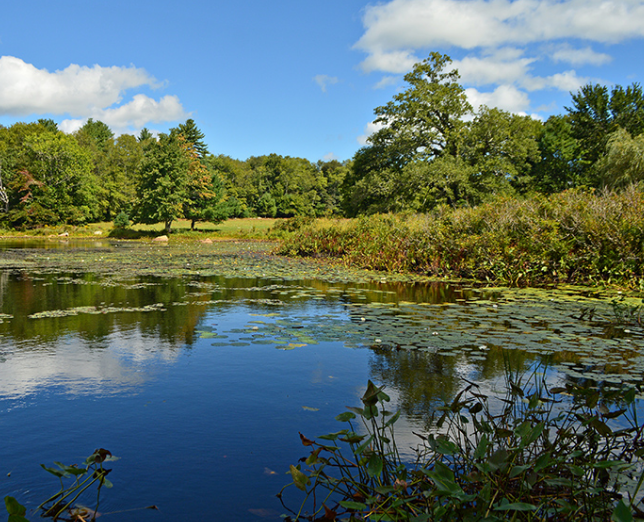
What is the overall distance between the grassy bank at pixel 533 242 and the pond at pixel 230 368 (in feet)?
4.79

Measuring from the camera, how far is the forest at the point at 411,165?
29625 millimetres

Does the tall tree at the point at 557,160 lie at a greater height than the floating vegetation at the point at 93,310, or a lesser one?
greater

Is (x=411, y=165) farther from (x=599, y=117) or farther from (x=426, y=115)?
(x=599, y=117)

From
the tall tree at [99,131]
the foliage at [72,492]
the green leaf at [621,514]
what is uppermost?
the tall tree at [99,131]

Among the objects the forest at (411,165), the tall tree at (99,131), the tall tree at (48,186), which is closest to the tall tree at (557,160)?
the forest at (411,165)

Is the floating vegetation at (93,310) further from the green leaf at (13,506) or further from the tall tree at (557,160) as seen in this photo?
the tall tree at (557,160)

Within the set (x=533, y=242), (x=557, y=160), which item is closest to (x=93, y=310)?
(x=533, y=242)

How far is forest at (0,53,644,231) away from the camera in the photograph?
97.2 feet

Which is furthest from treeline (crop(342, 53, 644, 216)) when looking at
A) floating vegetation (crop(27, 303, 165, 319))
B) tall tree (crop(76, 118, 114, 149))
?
tall tree (crop(76, 118, 114, 149))

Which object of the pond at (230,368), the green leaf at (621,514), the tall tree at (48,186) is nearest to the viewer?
the green leaf at (621,514)

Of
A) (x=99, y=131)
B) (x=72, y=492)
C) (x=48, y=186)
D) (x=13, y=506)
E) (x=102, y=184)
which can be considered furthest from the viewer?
(x=99, y=131)

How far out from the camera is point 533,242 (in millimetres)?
11203

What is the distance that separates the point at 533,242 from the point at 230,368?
896 cm

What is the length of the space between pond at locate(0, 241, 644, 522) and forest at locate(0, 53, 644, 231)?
412 inches
